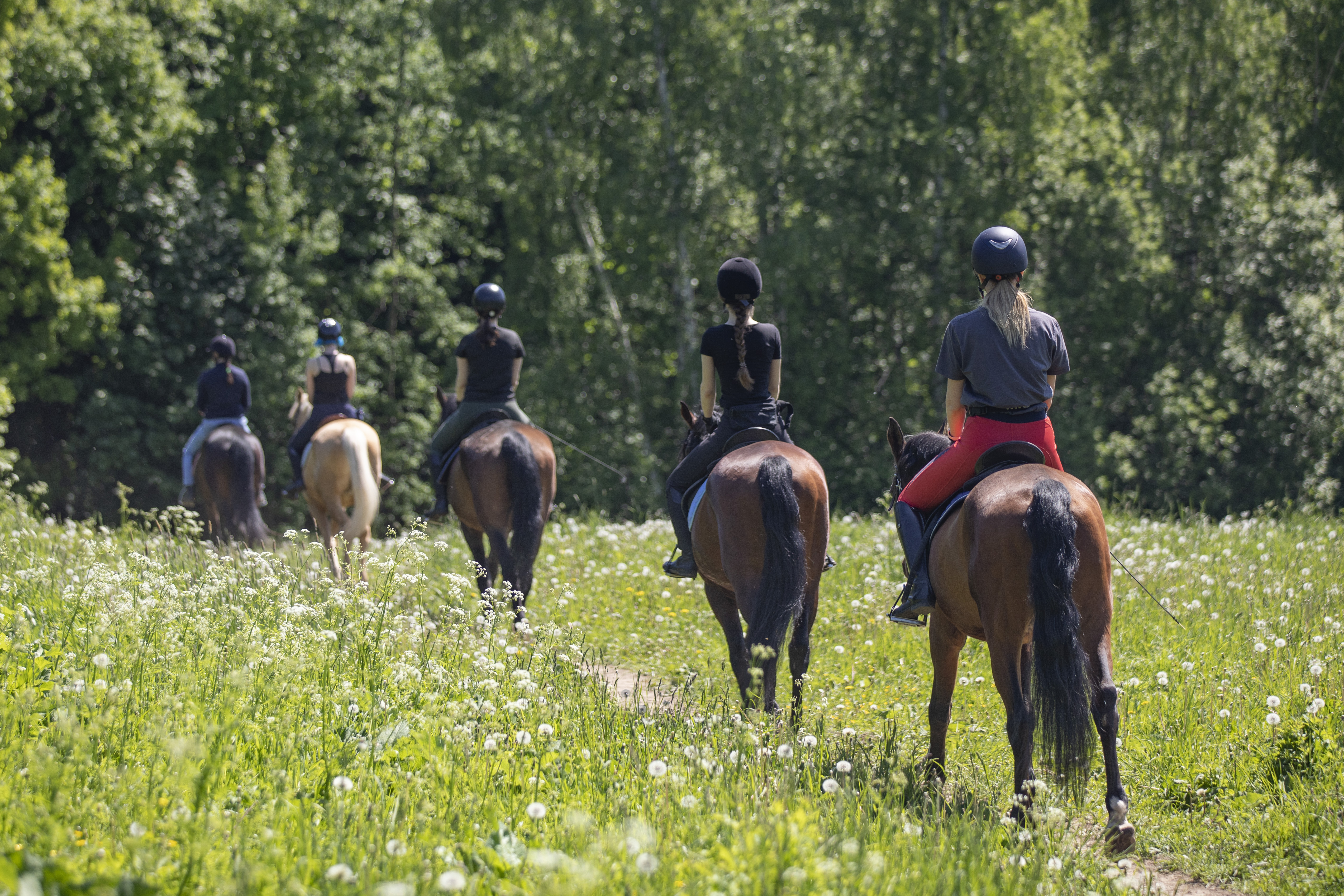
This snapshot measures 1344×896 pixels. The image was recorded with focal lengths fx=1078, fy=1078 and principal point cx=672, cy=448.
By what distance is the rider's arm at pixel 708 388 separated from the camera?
695 cm

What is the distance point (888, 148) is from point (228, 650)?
20.1 metres

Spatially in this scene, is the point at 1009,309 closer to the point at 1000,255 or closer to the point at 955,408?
A: the point at 1000,255

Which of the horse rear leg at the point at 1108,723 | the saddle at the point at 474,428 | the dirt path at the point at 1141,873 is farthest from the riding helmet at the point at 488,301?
the horse rear leg at the point at 1108,723

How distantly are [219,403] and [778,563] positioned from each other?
371 inches

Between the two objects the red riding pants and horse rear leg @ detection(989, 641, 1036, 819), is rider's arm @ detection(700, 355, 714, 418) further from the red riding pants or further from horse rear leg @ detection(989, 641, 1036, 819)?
horse rear leg @ detection(989, 641, 1036, 819)

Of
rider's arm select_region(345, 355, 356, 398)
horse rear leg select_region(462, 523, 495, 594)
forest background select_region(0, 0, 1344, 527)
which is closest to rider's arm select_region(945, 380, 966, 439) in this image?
horse rear leg select_region(462, 523, 495, 594)

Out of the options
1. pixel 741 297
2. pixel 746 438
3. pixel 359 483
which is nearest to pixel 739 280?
pixel 741 297

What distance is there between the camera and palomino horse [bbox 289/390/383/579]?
1102 centimetres

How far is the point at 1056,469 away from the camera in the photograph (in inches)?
203

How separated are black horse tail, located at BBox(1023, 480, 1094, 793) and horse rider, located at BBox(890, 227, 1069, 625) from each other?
29.0 inches

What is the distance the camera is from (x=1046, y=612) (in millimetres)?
4516

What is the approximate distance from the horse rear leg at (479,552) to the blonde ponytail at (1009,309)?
5.22 metres

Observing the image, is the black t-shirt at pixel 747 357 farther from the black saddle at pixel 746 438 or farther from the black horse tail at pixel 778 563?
the black horse tail at pixel 778 563

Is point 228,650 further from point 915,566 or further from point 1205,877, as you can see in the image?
point 1205,877
